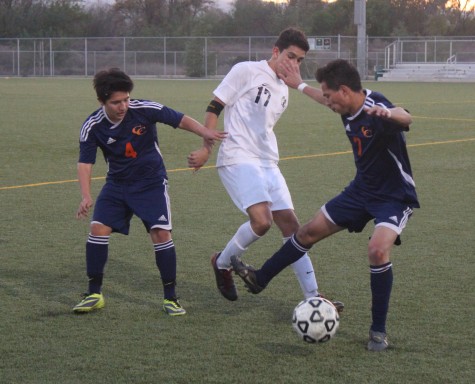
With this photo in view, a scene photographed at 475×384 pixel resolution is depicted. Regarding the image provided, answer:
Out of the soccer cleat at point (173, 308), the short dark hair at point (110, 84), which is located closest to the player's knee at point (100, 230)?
the soccer cleat at point (173, 308)

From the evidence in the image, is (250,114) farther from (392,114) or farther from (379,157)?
(392,114)

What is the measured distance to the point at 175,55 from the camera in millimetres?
52531

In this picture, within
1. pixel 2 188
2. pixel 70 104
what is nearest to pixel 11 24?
pixel 70 104

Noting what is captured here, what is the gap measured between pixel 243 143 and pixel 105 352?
71.4 inches

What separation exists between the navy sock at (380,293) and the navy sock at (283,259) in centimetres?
59

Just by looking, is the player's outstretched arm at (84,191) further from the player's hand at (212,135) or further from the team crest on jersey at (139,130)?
the player's hand at (212,135)

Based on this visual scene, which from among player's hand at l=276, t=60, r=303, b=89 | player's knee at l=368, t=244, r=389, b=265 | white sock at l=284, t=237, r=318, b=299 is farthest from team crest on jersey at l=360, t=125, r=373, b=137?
white sock at l=284, t=237, r=318, b=299

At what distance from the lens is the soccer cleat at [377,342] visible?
4785 millimetres

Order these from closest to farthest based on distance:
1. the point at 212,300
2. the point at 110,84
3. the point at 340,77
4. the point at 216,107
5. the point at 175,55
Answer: the point at 340,77
the point at 110,84
the point at 212,300
the point at 216,107
the point at 175,55

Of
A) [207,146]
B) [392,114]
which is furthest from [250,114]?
[392,114]

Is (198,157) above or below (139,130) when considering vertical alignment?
below

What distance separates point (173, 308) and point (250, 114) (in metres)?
1.38

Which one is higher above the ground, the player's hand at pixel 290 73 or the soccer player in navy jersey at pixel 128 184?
the player's hand at pixel 290 73

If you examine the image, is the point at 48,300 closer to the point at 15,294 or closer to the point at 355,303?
the point at 15,294
